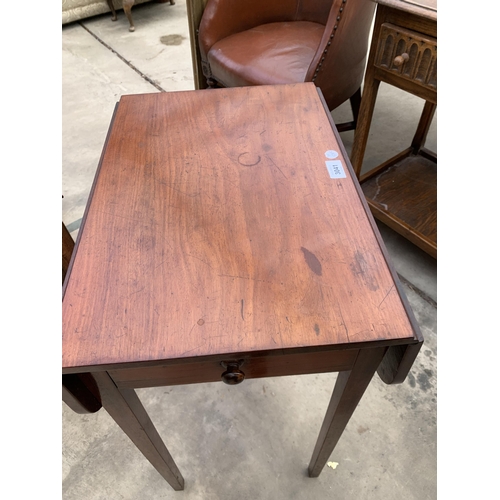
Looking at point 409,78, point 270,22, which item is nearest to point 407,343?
point 409,78

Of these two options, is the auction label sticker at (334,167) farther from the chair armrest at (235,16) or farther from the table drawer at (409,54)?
the chair armrest at (235,16)

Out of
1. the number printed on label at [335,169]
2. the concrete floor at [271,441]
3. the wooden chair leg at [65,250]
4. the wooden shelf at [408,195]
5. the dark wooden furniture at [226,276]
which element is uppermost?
the number printed on label at [335,169]

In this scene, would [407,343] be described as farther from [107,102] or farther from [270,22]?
[107,102]

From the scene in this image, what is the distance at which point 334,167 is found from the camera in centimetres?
75

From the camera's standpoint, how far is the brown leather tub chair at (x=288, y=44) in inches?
48.8

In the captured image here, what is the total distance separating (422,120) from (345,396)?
1339mm

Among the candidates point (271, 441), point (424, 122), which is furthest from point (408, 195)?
point (271, 441)

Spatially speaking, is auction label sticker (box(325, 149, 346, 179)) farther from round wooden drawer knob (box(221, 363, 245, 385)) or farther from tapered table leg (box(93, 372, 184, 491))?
tapered table leg (box(93, 372, 184, 491))

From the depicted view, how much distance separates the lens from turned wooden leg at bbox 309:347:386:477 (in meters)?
0.57

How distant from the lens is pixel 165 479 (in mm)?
926

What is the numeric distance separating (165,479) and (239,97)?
3.15 ft

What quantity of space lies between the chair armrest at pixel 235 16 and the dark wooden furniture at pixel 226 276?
0.96m

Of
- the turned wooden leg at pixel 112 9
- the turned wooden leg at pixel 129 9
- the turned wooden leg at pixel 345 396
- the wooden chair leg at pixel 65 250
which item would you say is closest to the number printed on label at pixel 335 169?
the turned wooden leg at pixel 345 396

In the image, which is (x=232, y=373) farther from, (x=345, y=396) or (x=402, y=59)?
(x=402, y=59)
